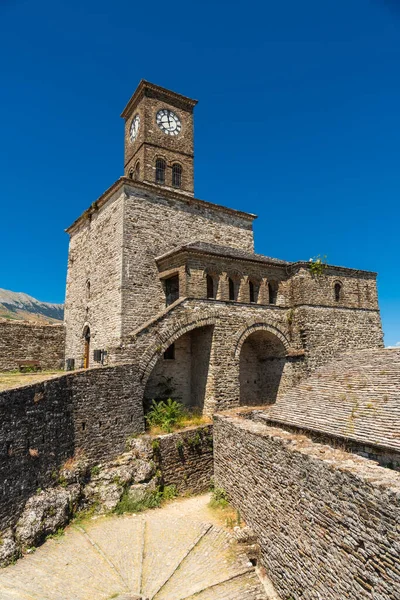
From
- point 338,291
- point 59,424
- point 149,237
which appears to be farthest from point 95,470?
point 338,291

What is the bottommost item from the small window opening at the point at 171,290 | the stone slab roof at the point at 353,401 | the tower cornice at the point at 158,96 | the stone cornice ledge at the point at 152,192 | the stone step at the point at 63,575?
the stone step at the point at 63,575

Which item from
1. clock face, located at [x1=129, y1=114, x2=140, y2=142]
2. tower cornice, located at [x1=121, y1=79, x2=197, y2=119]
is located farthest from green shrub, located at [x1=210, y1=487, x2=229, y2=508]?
tower cornice, located at [x1=121, y1=79, x2=197, y2=119]

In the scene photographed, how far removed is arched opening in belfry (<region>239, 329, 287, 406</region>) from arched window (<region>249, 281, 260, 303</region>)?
1.74 m

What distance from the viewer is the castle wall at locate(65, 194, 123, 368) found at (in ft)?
57.6

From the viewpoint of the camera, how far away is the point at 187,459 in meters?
13.4

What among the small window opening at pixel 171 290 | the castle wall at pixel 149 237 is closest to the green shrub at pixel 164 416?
the castle wall at pixel 149 237

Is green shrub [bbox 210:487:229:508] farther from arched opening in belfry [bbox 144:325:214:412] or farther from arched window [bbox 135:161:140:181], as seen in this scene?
arched window [bbox 135:161:140:181]

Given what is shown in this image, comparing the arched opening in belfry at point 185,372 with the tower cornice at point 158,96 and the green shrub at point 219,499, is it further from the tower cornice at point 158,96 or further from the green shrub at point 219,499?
the tower cornice at point 158,96

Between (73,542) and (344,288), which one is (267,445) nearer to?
(73,542)

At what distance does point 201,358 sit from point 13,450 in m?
9.16

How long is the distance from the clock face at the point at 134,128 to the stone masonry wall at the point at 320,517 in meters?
20.0

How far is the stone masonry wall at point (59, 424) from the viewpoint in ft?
31.0

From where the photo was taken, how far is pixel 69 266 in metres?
23.8

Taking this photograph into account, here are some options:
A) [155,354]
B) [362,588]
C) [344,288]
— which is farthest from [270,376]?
[362,588]
